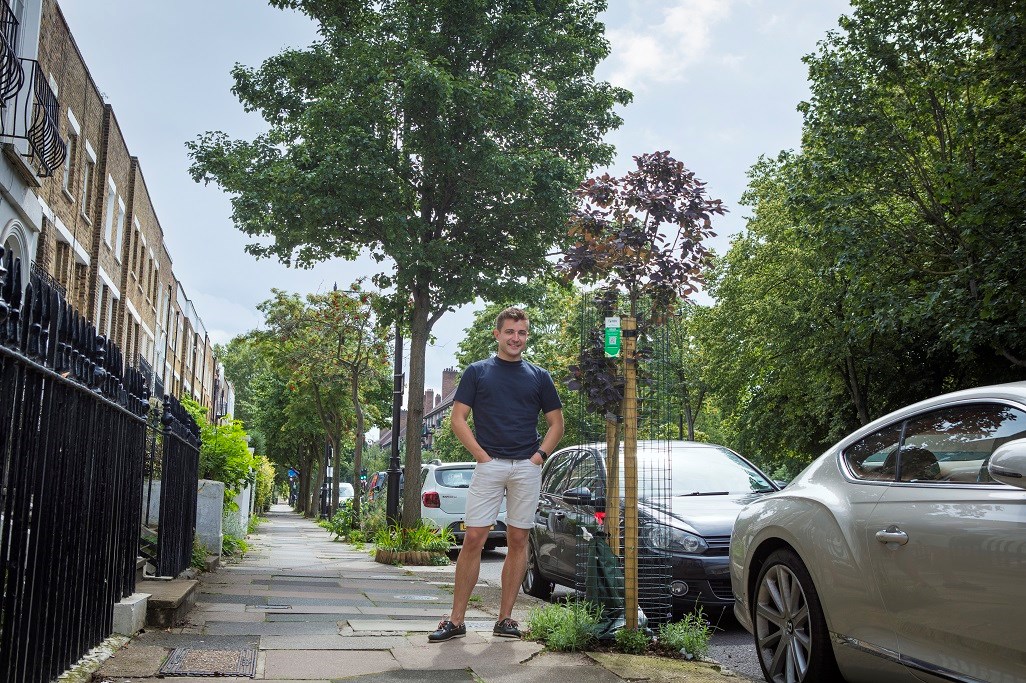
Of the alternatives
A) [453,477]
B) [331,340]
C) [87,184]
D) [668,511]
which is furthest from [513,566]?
[331,340]

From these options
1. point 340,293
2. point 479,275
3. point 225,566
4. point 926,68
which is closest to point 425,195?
point 479,275

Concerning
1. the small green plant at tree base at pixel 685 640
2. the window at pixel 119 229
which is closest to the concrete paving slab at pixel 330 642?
the small green plant at tree base at pixel 685 640

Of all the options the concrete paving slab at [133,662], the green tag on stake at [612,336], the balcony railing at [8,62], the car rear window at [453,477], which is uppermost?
the balcony railing at [8,62]

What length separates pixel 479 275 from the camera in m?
19.1

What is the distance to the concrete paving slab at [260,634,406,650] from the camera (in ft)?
20.0

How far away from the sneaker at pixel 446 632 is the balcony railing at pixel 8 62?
10172 millimetres

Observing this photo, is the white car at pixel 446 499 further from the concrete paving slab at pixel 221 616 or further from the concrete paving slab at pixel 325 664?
the concrete paving slab at pixel 325 664

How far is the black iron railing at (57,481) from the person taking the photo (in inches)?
140

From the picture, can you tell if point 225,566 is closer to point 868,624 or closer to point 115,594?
point 115,594

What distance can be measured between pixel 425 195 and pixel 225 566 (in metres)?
8.54

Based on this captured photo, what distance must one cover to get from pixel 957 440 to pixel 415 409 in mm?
14611

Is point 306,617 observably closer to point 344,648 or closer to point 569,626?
point 344,648

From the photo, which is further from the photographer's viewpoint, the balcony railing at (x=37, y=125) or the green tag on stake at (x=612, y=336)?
the balcony railing at (x=37, y=125)

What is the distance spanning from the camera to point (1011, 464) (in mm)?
3441
